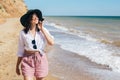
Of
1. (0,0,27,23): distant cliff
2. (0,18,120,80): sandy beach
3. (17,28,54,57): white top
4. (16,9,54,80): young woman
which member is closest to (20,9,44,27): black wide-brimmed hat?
(16,9,54,80): young woman

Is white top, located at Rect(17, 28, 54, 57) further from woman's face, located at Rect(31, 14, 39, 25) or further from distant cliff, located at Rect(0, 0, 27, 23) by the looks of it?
distant cliff, located at Rect(0, 0, 27, 23)

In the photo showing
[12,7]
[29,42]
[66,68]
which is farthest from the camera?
[12,7]

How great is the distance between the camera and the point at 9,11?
2172 inches

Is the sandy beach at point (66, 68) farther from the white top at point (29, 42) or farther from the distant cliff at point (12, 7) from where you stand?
the distant cliff at point (12, 7)

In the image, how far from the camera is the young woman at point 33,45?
17.9ft

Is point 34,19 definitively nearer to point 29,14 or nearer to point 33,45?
point 29,14

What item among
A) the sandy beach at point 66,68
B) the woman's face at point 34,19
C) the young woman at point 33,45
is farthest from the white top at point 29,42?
the sandy beach at point 66,68

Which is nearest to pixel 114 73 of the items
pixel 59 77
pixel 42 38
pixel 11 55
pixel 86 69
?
pixel 86 69

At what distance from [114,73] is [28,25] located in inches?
237

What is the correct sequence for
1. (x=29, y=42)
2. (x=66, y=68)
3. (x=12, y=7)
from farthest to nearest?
(x=12, y=7), (x=66, y=68), (x=29, y=42)

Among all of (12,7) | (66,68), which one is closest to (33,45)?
(66,68)

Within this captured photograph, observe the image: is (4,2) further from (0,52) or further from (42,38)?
(42,38)

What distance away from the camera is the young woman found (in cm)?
545

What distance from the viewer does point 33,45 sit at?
5461 mm
